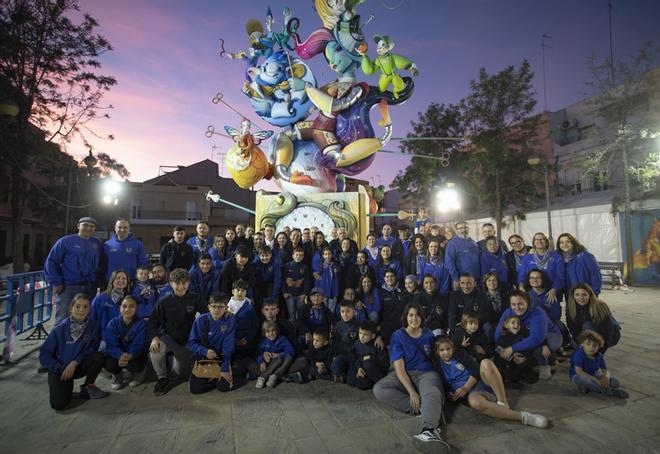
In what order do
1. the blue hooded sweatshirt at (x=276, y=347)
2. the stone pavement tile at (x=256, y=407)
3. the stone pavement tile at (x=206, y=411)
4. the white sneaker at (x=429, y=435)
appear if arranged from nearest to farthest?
the white sneaker at (x=429, y=435), the stone pavement tile at (x=206, y=411), the stone pavement tile at (x=256, y=407), the blue hooded sweatshirt at (x=276, y=347)

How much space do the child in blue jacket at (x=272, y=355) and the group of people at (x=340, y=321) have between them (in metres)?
0.02

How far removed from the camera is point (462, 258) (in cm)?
541

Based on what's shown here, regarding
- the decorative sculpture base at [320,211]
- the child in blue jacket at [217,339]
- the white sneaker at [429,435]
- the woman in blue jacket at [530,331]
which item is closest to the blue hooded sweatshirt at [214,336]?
the child in blue jacket at [217,339]

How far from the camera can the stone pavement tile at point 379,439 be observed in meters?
2.71

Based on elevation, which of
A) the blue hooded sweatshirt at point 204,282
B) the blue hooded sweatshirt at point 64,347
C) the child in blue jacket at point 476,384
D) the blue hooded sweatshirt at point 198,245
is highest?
the blue hooded sweatshirt at point 198,245

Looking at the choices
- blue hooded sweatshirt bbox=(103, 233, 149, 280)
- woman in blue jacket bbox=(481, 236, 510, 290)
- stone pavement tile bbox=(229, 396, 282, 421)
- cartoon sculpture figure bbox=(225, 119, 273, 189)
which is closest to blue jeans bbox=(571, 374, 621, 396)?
woman in blue jacket bbox=(481, 236, 510, 290)

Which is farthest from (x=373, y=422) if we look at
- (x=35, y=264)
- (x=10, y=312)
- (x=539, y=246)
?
(x=35, y=264)

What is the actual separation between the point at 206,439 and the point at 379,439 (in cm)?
139

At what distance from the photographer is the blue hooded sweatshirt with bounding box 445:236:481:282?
5.34 metres

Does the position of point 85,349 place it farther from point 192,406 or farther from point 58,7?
point 58,7

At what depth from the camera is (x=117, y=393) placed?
3.78 meters

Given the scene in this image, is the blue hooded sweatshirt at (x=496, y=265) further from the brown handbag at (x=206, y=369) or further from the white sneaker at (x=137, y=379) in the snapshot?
the white sneaker at (x=137, y=379)

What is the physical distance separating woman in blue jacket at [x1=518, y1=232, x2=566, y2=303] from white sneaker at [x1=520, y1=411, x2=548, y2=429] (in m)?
2.32

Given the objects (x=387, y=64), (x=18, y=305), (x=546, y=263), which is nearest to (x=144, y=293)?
(x=18, y=305)
